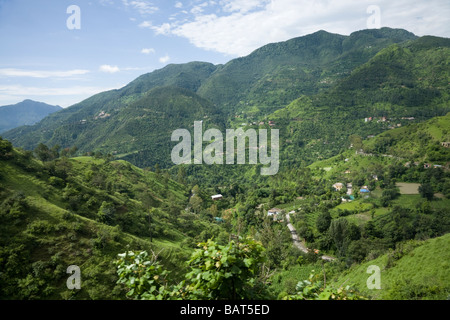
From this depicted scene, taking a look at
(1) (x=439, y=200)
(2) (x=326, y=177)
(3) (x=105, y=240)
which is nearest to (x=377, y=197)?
(1) (x=439, y=200)

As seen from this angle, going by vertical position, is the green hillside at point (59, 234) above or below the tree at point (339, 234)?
above

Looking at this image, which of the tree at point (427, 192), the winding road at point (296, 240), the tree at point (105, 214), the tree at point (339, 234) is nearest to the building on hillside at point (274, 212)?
the winding road at point (296, 240)

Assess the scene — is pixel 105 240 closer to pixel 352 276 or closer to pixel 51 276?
pixel 51 276

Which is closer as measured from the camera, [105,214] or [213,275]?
[213,275]

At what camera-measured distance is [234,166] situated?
91562 mm

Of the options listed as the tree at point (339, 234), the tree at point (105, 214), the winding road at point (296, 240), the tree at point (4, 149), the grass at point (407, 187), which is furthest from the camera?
the grass at point (407, 187)

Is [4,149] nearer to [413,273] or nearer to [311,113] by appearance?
[413,273]

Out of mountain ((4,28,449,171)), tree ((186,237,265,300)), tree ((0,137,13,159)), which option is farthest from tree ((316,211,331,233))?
mountain ((4,28,449,171))

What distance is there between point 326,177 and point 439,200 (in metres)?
24.0

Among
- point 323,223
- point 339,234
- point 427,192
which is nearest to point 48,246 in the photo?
point 339,234

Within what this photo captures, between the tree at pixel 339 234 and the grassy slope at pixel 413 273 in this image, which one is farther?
the tree at pixel 339 234

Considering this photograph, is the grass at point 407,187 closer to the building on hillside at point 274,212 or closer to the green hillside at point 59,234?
the building on hillside at point 274,212

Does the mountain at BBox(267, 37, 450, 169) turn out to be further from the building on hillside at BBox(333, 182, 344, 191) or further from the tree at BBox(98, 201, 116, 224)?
the tree at BBox(98, 201, 116, 224)
